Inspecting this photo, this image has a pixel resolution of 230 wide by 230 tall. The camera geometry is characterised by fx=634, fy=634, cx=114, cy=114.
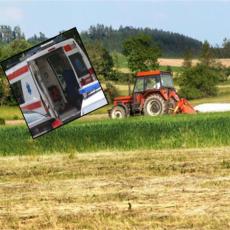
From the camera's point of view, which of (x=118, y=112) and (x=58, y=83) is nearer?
(x=58, y=83)

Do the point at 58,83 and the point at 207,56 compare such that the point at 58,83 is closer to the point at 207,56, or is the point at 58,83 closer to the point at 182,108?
the point at 182,108

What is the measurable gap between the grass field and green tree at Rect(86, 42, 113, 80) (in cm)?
6373

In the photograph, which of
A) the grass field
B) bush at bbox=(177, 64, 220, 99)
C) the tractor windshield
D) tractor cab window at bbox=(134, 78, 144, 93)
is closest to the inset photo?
the grass field

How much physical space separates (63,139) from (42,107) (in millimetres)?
3681

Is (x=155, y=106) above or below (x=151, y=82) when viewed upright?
below

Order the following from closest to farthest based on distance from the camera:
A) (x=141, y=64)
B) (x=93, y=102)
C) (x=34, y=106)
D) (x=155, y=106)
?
(x=93, y=102) < (x=34, y=106) < (x=155, y=106) < (x=141, y=64)

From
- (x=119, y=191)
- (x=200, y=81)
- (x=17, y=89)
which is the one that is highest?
(x=17, y=89)

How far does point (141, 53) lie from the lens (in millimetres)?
81375

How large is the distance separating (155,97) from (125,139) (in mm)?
10765

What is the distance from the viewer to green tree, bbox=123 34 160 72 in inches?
3182

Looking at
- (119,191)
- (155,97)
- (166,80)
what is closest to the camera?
(119,191)

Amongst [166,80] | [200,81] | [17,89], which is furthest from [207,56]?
[17,89]

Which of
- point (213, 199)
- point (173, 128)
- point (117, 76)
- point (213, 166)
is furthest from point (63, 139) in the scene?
point (117, 76)

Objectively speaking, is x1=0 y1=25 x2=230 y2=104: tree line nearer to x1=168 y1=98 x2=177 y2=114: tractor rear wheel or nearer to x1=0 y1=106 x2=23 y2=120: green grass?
x1=0 y1=106 x2=23 y2=120: green grass
